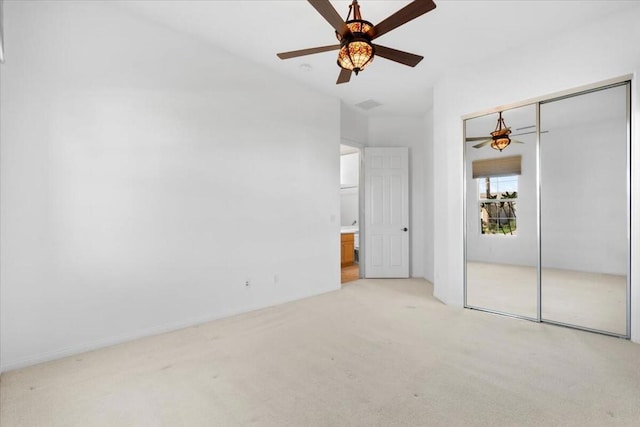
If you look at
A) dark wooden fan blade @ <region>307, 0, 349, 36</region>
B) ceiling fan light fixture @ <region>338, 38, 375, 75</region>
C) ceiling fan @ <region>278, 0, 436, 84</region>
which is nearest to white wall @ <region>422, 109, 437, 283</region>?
ceiling fan @ <region>278, 0, 436, 84</region>

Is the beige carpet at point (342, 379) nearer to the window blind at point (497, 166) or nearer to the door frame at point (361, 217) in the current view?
the window blind at point (497, 166)

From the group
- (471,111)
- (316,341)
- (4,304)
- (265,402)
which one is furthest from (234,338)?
(471,111)

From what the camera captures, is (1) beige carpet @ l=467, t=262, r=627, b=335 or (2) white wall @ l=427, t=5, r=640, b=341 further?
(1) beige carpet @ l=467, t=262, r=627, b=335

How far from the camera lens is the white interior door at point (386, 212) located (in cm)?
595

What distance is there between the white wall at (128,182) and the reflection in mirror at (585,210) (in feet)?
10.5

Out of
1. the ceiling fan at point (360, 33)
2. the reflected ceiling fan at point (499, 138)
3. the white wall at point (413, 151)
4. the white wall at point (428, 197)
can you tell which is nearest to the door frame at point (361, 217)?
the white wall at point (413, 151)

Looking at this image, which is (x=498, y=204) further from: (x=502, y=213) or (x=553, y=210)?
(x=553, y=210)

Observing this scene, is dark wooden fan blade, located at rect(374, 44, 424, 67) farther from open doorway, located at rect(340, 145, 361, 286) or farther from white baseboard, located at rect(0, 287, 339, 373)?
open doorway, located at rect(340, 145, 361, 286)

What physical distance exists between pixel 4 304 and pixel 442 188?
Answer: 4.87 meters

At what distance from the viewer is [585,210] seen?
336 centimetres

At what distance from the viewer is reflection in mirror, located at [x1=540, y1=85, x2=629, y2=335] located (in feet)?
10.3

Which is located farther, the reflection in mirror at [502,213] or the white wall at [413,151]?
the white wall at [413,151]

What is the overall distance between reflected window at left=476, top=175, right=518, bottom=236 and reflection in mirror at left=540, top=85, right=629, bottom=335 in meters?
0.32

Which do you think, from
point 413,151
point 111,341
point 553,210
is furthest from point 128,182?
point 413,151
